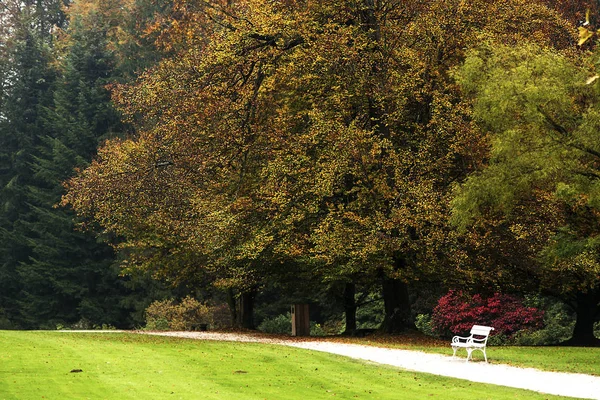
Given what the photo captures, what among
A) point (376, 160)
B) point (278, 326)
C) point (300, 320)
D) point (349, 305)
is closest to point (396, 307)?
point (300, 320)

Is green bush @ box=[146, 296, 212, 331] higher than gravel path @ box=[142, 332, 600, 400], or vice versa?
green bush @ box=[146, 296, 212, 331]

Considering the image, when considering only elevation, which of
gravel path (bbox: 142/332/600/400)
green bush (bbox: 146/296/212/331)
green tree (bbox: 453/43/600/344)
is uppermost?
green tree (bbox: 453/43/600/344)

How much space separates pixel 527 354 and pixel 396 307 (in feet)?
23.8

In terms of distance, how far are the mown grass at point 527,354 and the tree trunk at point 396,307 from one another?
1.04 meters

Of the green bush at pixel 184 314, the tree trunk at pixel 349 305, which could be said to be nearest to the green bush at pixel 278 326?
the green bush at pixel 184 314

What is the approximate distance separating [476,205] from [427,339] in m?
6.70

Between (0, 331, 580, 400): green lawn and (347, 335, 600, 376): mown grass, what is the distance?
130 inches

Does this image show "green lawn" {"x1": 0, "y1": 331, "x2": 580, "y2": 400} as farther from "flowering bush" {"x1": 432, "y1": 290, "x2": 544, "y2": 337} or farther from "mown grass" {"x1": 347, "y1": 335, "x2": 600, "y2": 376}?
"flowering bush" {"x1": 432, "y1": 290, "x2": 544, "y2": 337}

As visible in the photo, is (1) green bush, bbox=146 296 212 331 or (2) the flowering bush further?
(1) green bush, bbox=146 296 212 331

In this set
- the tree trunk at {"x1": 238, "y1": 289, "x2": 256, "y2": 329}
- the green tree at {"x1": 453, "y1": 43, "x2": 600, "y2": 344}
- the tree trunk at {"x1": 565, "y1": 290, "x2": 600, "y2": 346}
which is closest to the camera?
the green tree at {"x1": 453, "y1": 43, "x2": 600, "y2": 344}

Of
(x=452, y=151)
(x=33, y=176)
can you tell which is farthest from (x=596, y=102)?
(x=33, y=176)

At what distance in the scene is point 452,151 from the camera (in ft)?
82.8

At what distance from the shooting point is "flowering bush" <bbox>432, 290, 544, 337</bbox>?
1226 inches

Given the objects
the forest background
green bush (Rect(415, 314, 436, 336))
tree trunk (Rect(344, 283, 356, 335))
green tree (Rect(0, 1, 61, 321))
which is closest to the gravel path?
the forest background
